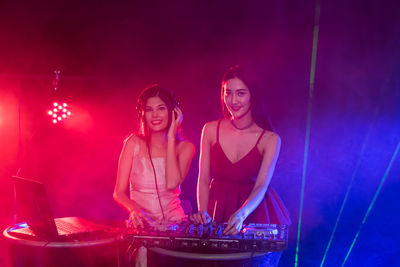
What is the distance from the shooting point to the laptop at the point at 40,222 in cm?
238

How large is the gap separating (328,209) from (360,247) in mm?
483

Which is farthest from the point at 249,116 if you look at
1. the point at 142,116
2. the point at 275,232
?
the point at 275,232

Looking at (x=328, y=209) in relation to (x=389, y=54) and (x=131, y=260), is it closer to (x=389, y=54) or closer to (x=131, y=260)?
(x=389, y=54)

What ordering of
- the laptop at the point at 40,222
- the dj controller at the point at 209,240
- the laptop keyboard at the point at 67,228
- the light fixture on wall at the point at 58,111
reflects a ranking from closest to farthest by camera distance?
the dj controller at the point at 209,240
the laptop at the point at 40,222
the laptop keyboard at the point at 67,228
the light fixture on wall at the point at 58,111

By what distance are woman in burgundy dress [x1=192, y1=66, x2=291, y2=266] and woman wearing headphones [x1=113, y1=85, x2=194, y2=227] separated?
7.8 inches

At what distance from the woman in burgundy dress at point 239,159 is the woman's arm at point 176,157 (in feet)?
0.53

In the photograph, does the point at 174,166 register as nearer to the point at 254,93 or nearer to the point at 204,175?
the point at 204,175

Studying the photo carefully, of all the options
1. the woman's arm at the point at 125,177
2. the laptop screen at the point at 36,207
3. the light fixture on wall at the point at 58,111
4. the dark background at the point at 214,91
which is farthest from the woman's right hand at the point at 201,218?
the light fixture on wall at the point at 58,111

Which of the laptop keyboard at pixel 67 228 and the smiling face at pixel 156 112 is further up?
the smiling face at pixel 156 112

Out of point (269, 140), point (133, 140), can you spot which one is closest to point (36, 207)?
point (133, 140)

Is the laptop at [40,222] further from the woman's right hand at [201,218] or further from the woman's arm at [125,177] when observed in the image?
the woman's right hand at [201,218]

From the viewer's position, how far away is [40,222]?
248 cm

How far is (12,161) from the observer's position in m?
4.70

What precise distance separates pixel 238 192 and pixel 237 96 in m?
0.69
